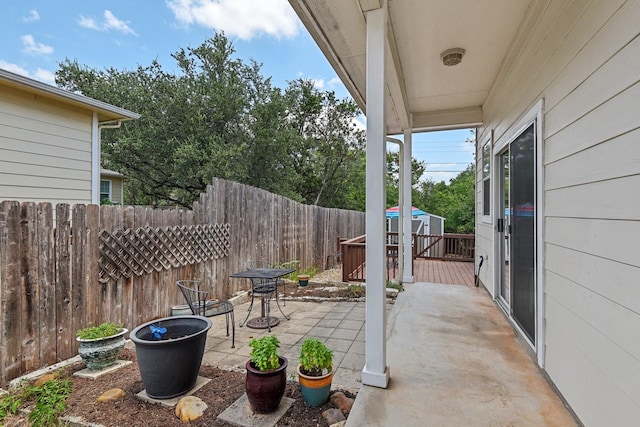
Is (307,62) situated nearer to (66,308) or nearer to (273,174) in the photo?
(273,174)

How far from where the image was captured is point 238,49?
11.9 meters

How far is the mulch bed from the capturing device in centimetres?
196

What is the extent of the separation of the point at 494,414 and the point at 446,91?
4046mm

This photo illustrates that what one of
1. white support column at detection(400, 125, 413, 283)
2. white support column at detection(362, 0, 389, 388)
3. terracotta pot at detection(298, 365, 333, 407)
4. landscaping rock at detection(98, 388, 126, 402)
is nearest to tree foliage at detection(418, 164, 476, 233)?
white support column at detection(400, 125, 413, 283)

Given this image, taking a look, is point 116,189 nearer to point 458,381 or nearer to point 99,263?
point 99,263

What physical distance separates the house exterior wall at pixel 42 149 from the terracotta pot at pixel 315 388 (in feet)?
15.8

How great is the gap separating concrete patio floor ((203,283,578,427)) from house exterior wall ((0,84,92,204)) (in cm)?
334

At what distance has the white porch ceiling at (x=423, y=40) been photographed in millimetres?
2475

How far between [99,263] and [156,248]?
0.69 m

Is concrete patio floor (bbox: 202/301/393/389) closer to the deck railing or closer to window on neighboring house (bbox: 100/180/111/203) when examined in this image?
the deck railing

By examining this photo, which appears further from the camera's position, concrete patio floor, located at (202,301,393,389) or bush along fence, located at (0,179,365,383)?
concrete patio floor, located at (202,301,393,389)

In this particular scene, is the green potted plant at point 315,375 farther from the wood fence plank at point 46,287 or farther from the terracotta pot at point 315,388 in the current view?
the wood fence plank at point 46,287

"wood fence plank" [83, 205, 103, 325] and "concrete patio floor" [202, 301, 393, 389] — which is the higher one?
"wood fence plank" [83, 205, 103, 325]

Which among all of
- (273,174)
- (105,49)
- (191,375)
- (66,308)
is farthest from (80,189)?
(105,49)
